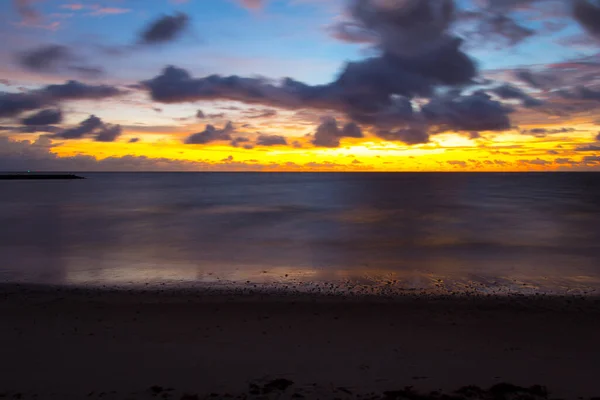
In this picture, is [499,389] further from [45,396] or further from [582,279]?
[582,279]

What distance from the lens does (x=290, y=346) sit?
33.2ft

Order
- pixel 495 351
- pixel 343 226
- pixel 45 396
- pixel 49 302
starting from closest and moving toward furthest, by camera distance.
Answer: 1. pixel 45 396
2. pixel 495 351
3. pixel 49 302
4. pixel 343 226

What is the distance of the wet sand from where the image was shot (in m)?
8.21

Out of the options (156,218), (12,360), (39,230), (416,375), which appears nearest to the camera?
(416,375)

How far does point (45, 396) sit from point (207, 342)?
11.6 feet

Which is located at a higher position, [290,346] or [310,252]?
[290,346]

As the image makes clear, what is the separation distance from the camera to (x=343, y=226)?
42125 millimetres

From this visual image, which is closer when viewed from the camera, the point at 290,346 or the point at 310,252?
the point at 290,346

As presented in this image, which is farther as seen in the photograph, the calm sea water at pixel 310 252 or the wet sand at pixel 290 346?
the calm sea water at pixel 310 252

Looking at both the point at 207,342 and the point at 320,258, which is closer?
the point at 207,342

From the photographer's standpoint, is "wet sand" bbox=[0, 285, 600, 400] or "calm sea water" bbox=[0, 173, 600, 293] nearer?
"wet sand" bbox=[0, 285, 600, 400]

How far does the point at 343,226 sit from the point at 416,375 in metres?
33.6

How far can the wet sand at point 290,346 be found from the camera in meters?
8.21

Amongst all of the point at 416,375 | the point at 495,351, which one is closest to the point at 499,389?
the point at 416,375
